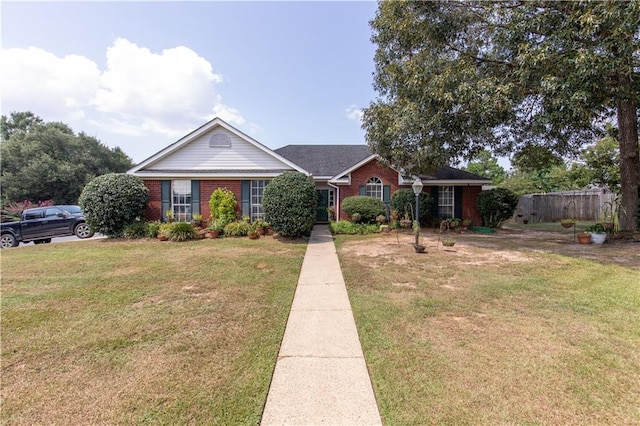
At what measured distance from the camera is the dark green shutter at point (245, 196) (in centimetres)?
1387

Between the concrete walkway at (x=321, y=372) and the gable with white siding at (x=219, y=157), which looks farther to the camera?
the gable with white siding at (x=219, y=157)

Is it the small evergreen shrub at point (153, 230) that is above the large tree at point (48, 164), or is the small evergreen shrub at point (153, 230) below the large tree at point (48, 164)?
below

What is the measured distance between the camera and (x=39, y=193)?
26.3m

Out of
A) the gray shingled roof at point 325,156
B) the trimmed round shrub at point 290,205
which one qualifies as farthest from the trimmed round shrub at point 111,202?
the gray shingled roof at point 325,156

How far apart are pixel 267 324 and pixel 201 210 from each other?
10992mm

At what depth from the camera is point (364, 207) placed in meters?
14.3

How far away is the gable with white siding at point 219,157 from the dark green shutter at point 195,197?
1.83 feet

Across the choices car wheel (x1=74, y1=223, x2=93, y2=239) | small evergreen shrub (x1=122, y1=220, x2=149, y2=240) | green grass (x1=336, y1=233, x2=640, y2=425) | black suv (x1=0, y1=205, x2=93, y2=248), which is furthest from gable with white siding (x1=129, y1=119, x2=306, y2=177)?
green grass (x1=336, y1=233, x2=640, y2=425)

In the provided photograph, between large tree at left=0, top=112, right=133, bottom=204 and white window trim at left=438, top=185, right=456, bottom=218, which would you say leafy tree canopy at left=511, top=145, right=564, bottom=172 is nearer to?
white window trim at left=438, top=185, right=456, bottom=218

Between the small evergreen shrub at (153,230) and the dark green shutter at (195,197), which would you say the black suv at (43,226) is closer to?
the small evergreen shrub at (153,230)

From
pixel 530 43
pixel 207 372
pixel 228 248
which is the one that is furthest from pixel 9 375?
pixel 530 43

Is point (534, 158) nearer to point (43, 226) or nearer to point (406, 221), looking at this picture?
point (406, 221)

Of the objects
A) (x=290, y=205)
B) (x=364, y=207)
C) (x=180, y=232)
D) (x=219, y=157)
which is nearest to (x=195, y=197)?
(x=219, y=157)

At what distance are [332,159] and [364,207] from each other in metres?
5.22
